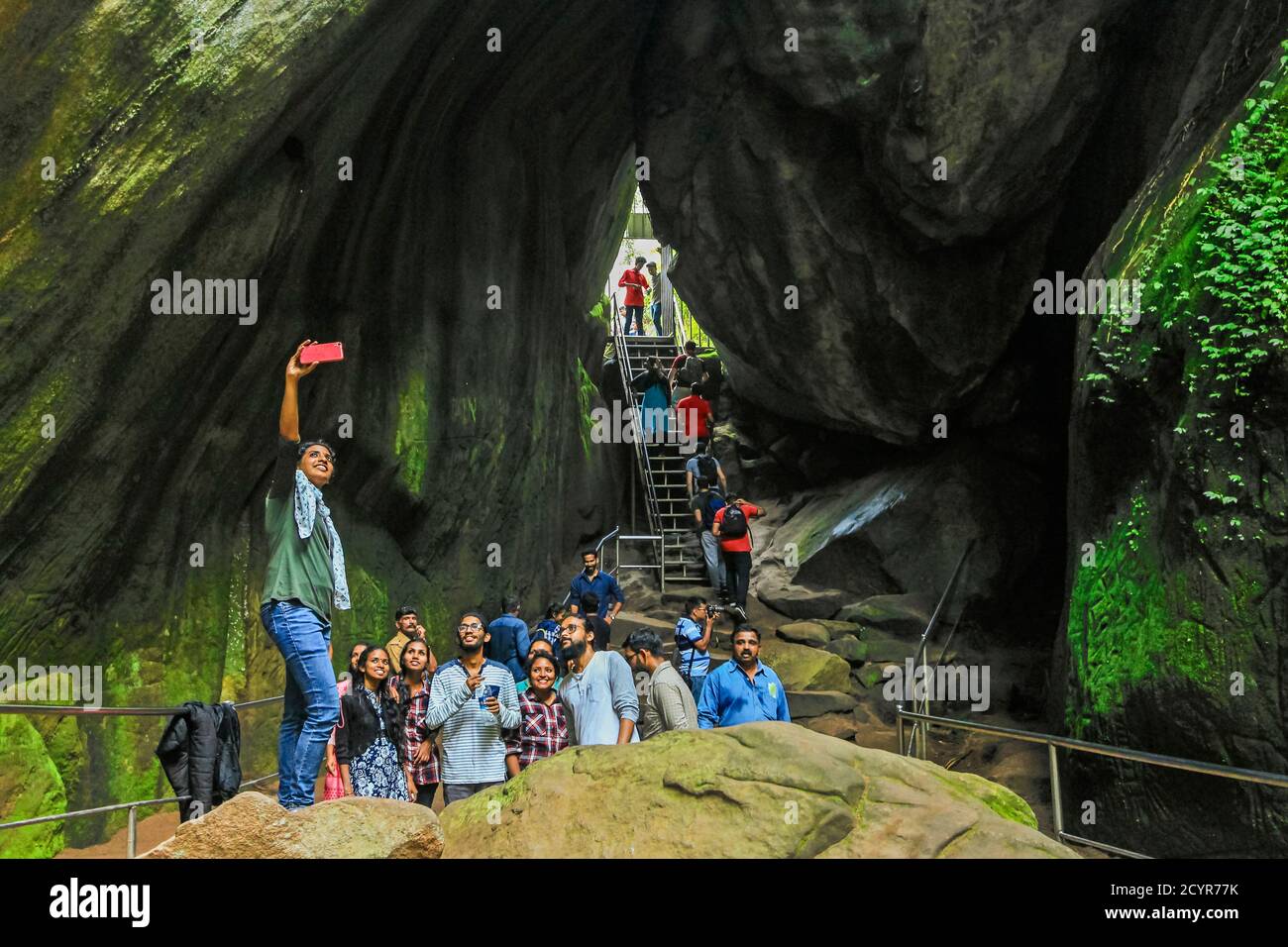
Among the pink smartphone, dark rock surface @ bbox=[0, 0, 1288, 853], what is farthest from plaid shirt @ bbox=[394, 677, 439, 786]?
dark rock surface @ bbox=[0, 0, 1288, 853]

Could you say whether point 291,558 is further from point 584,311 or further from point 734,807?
point 584,311

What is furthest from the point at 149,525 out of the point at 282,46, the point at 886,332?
the point at 886,332

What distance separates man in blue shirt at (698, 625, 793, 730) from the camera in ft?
20.3

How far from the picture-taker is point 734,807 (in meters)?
4.13

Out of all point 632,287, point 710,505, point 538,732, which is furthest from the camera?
point 632,287

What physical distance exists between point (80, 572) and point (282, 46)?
3.37 meters

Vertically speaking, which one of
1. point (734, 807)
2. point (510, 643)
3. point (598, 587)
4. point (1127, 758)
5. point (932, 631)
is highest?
point (598, 587)

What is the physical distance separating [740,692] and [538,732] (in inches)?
43.7

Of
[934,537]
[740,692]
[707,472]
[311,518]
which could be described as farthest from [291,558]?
[934,537]

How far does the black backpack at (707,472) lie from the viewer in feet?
45.5

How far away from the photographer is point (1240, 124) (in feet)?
26.0

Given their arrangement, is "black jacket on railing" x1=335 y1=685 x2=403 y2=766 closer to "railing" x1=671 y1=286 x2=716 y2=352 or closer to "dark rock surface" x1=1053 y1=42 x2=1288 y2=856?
"dark rock surface" x1=1053 y1=42 x2=1288 y2=856

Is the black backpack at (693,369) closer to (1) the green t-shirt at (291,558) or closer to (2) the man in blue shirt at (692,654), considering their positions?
(2) the man in blue shirt at (692,654)

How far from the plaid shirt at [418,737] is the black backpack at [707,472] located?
810cm
